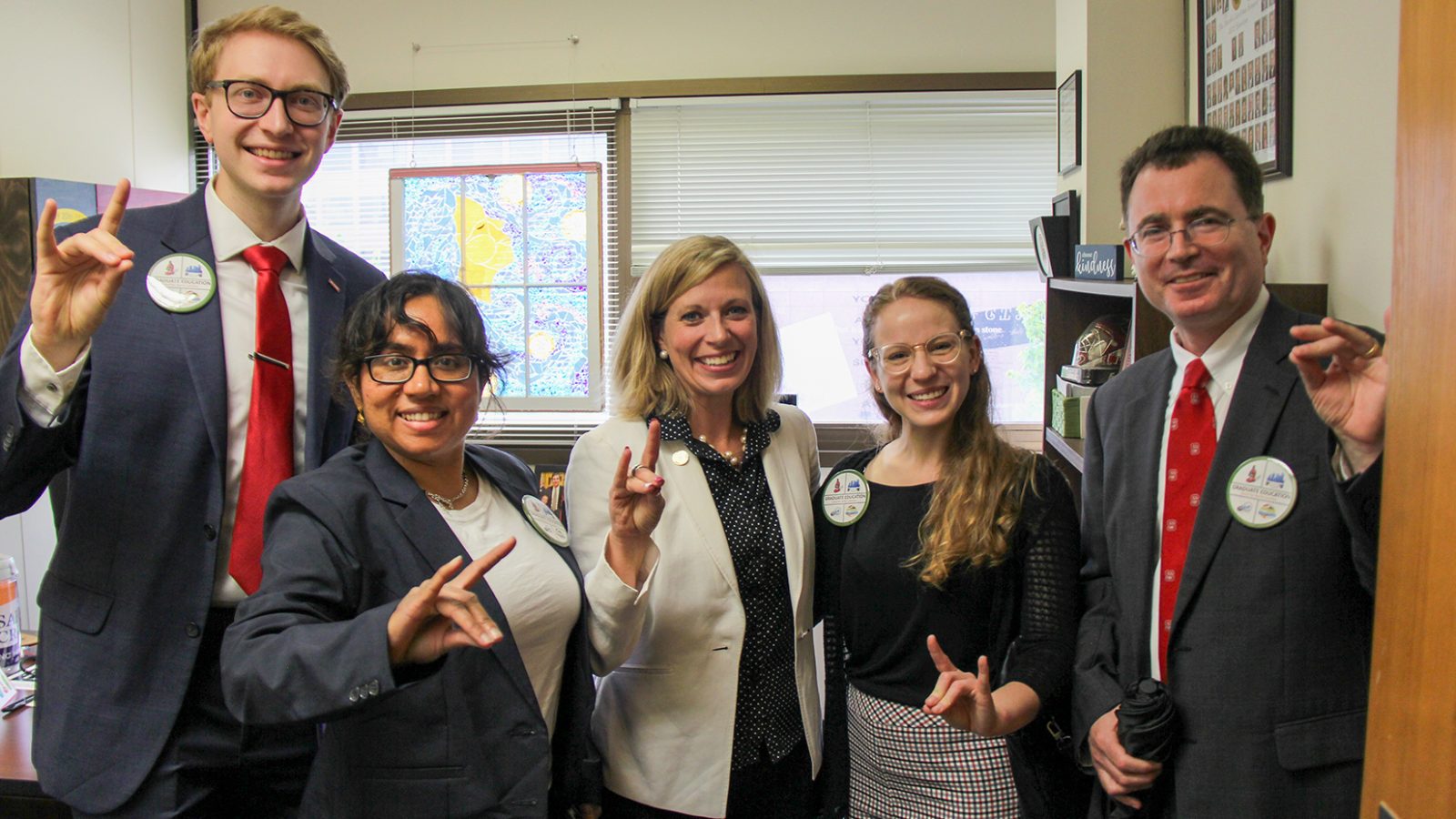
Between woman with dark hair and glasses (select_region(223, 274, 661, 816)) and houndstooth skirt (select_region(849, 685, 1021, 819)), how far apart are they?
487mm

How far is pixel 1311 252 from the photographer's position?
6.40 feet

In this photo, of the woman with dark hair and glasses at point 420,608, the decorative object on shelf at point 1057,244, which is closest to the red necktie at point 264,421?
the woman with dark hair and glasses at point 420,608

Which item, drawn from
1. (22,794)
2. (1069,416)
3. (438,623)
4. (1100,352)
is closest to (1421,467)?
(438,623)

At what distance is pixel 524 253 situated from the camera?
4574mm

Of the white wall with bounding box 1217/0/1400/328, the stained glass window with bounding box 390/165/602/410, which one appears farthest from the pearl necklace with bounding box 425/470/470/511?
the stained glass window with bounding box 390/165/602/410

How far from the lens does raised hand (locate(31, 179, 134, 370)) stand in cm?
128

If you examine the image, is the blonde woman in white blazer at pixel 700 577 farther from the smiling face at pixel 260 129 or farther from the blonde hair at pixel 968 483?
the smiling face at pixel 260 129

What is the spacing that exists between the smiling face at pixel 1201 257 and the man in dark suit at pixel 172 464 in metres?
1.32

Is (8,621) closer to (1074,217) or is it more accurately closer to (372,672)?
(372,672)

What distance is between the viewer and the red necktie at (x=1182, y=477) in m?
1.50

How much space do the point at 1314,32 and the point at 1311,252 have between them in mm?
426

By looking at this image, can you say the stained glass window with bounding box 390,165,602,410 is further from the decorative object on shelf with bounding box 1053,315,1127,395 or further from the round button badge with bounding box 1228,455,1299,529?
the round button badge with bounding box 1228,455,1299,529

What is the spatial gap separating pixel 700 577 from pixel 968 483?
0.48 meters

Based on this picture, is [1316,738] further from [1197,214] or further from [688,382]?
[688,382]
